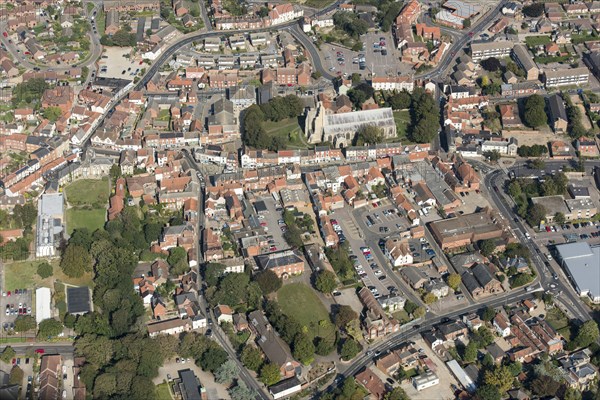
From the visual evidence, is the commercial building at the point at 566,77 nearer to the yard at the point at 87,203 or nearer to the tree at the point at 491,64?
the tree at the point at 491,64

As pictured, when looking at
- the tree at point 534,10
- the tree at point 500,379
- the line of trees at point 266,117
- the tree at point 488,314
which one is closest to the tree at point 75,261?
the line of trees at point 266,117

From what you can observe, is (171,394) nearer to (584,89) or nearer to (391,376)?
(391,376)

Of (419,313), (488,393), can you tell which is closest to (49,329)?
(419,313)

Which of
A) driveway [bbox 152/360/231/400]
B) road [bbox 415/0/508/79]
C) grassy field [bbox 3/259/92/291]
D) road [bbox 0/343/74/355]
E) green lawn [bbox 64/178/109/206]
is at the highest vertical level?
road [bbox 415/0/508/79]

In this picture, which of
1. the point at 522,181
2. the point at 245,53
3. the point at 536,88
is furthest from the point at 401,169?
the point at 245,53

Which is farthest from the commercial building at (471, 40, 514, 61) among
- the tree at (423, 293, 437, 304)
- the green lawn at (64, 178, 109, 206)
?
the green lawn at (64, 178, 109, 206)

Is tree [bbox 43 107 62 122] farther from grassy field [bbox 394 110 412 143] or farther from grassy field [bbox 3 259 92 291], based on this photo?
grassy field [bbox 394 110 412 143]

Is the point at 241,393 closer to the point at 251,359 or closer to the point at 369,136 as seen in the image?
the point at 251,359

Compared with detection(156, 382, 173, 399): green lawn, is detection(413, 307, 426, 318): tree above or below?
above
